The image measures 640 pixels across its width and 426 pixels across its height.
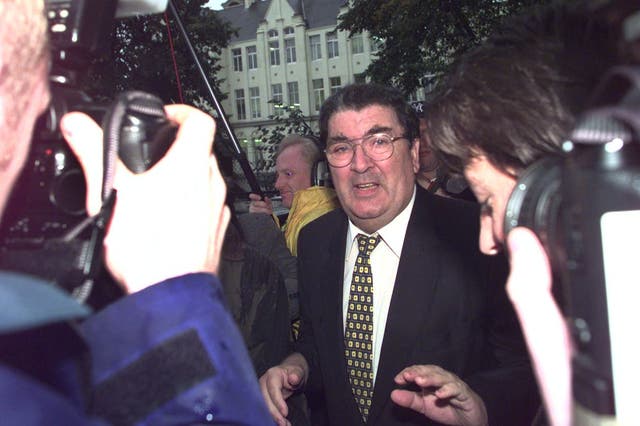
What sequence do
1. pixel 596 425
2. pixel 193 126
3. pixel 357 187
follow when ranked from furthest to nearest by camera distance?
pixel 357 187
pixel 193 126
pixel 596 425

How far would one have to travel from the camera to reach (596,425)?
25.9 inches

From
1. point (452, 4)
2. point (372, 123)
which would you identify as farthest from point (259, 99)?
point (372, 123)

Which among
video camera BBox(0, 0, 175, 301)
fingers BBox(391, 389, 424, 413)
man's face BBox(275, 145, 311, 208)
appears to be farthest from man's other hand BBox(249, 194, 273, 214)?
video camera BBox(0, 0, 175, 301)

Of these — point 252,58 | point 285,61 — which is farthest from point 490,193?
point 252,58

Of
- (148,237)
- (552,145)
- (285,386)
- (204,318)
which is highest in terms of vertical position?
(552,145)

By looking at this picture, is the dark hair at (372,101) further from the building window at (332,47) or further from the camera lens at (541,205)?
the building window at (332,47)

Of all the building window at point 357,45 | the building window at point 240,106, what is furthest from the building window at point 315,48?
the building window at point 240,106

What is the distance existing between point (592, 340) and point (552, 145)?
0.46m

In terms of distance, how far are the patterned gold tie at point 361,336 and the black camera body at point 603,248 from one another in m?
1.54

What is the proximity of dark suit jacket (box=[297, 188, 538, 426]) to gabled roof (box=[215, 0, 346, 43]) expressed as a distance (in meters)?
42.6

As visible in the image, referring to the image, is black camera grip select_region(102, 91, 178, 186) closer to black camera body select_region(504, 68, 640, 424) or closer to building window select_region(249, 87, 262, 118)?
black camera body select_region(504, 68, 640, 424)

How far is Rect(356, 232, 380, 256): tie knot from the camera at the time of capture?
7.84 ft

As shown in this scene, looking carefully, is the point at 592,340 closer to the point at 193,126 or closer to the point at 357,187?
the point at 193,126

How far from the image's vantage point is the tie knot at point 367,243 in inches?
94.0
